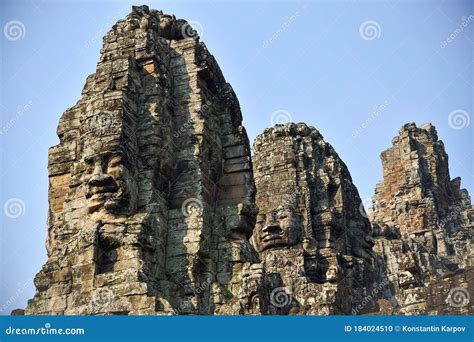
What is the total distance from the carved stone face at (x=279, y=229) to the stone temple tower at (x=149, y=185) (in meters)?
9.83

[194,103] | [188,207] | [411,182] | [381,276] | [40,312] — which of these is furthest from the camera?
[411,182]

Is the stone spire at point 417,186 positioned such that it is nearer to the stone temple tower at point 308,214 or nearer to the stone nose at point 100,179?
the stone temple tower at point 308,214

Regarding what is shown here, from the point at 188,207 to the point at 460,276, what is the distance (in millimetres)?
7081

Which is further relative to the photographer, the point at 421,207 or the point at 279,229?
the point at 421,207

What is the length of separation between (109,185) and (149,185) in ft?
3.97

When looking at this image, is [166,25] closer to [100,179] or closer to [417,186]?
[100,179]

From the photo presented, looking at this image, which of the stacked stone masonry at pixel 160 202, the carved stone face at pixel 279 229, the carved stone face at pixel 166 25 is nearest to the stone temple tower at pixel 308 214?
the carved stone face at pixel 279 229

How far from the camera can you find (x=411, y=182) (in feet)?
188

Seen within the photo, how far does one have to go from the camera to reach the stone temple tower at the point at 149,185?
46.2 feet

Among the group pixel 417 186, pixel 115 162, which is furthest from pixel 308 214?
pixel 417 186

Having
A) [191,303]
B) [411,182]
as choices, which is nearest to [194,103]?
[191,303]

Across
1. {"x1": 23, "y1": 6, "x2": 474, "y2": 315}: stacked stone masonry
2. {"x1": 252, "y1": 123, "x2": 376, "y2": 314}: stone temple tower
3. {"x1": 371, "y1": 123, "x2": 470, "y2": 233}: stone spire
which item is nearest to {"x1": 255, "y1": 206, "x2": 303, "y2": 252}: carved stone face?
{"x1": 252, "y1": 123, "x2": 376, "y2": 314}: stone temple tower

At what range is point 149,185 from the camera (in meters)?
15.9

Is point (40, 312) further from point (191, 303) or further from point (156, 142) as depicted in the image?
point (156, 142)
